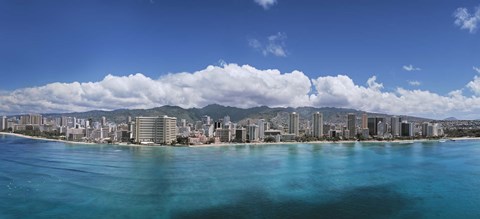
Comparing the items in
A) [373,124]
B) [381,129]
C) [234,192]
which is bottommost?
[234,192]

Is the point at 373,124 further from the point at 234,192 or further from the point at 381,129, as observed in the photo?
the point at 234,192

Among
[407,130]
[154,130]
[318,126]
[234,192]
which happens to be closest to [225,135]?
[154,130]

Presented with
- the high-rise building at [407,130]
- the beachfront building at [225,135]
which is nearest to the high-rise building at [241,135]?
the beachfront building at [225,135]

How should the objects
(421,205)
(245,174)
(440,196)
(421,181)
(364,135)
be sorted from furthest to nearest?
(364,135) → (245,174) → (421,181) → (440,196) → (421,205)

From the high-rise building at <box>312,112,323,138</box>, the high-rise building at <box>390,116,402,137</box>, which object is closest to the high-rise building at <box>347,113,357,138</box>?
the high-rise building at <box>312,112,323,138</box>

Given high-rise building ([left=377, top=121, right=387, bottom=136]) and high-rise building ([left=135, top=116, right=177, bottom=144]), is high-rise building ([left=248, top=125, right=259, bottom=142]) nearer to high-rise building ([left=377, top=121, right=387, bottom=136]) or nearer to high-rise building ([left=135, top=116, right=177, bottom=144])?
high-rise building ([left=135, top=116, right=177, bottom=144])

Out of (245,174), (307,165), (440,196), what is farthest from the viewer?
(307,165)

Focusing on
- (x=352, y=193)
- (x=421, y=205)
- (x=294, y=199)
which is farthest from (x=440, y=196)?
(x=294, y=199)

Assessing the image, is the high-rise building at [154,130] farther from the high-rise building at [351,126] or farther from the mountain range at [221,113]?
the mountain range at [221,113]

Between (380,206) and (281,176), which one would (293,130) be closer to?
(281,176)

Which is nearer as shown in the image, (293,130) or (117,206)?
(117,206)
